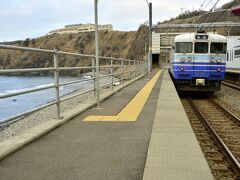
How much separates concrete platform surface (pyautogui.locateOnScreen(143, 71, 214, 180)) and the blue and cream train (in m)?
11.1

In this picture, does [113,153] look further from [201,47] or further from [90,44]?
[90,44]

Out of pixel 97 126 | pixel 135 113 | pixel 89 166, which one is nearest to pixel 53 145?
pixel 89 166

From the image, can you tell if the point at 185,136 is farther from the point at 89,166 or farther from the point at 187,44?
the point at 187,44

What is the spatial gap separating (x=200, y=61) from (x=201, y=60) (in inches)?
2.9

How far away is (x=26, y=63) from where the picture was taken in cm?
13125

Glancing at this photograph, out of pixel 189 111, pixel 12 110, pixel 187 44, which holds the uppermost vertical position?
pixel 187 44

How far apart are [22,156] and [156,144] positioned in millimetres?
2028

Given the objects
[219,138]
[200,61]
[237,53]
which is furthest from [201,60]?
[237,53]

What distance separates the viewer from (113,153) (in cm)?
555

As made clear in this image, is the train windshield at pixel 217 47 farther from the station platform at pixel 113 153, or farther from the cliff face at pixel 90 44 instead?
the cliff face at pixel 90 44

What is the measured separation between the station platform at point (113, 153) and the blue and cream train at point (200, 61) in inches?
427

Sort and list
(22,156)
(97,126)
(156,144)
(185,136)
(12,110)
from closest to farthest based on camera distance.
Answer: (22,156) → (156,144) → (185,136) → (97,126) → (12,110)

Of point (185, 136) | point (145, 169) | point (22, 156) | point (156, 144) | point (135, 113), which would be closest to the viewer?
point (145, 169)

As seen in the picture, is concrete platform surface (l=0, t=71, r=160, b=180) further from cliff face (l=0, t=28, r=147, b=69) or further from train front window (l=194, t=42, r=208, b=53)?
→ cliff face (l=0, t=28, r=147, b=69)
